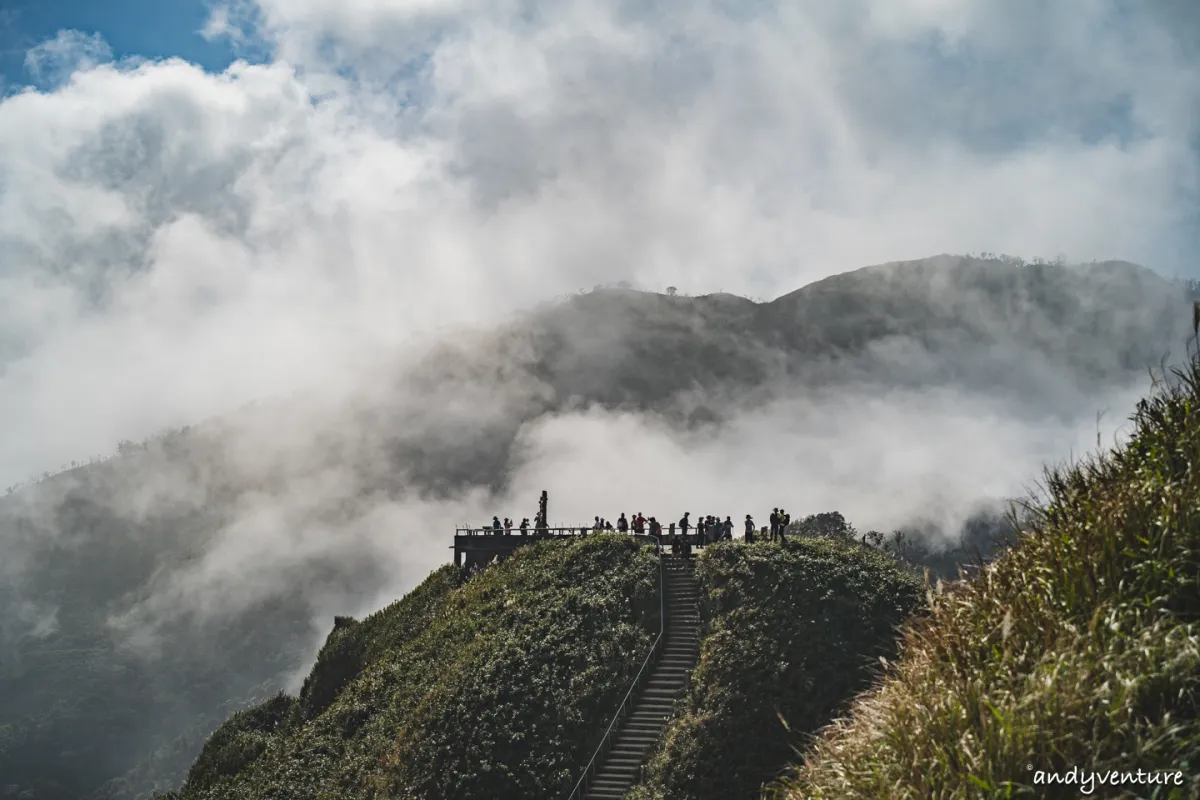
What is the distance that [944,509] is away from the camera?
158 metres

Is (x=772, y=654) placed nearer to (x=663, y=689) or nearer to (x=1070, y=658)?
(x=663, y=689)

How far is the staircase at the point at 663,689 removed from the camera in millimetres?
28922

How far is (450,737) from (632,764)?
21.8 feet

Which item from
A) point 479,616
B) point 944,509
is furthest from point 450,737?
point 944,509

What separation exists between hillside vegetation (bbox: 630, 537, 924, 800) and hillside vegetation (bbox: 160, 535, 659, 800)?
306cm

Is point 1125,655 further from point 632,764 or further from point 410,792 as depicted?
point 410,792

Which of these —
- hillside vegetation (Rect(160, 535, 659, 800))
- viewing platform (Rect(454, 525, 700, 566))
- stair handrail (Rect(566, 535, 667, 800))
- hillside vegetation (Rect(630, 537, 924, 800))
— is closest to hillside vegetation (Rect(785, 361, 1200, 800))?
hillside vegetation (Rect(630, 537, 924, 800))

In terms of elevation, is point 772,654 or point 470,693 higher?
point 772,654

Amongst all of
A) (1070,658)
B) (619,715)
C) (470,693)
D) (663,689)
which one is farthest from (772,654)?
(1070,658)

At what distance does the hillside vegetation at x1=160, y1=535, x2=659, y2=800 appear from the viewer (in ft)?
100

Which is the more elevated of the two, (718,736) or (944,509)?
(944,509)

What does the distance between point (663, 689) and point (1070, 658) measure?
23549 mm

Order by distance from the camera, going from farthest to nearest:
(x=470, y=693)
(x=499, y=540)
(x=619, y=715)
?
(x=499, y=540) → (x=470, y=693) → (x=619, y=715)

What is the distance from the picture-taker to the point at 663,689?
106ft
